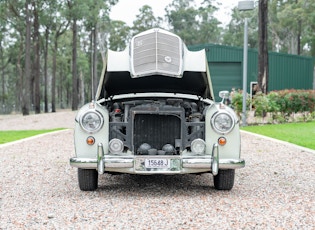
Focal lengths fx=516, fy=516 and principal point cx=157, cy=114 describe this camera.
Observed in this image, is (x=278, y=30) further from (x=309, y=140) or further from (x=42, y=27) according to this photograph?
(x=309, y=140)

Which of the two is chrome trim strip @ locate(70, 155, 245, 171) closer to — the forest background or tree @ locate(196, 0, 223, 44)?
the forest background

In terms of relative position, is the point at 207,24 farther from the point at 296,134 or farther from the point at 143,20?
the point at 296,134

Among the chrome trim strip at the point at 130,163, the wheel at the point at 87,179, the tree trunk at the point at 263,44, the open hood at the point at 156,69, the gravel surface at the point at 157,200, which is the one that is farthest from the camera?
the tree trunk at the point at 263,44

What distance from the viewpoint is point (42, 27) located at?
156ft

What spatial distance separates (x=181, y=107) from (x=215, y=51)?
2539 centimetres

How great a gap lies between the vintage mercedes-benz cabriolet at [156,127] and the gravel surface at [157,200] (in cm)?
35

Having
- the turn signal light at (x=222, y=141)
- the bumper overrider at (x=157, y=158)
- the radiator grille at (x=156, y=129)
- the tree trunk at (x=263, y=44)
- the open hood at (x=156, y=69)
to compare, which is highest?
the tree trunk at (x=263, y=44)

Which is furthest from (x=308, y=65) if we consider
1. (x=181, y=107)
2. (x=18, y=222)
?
(x=18, y=222)

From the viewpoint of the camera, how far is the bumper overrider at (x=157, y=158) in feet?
18.7

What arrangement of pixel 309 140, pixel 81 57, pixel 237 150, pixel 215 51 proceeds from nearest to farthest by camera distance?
pixel 237 150
pixel 309 140
pixel 215 51
pixel 81 57

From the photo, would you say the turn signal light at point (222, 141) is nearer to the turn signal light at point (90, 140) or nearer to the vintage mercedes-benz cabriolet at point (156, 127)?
the vintage mercedes-benz cabriolet at point (156, 127)

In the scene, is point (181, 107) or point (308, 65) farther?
point (308, 65)

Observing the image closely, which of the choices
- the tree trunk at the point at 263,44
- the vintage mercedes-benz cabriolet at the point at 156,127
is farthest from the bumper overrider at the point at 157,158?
the tree trunk at the point at 263,44

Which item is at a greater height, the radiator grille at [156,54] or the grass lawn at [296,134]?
the radiator grille at [156,54]
